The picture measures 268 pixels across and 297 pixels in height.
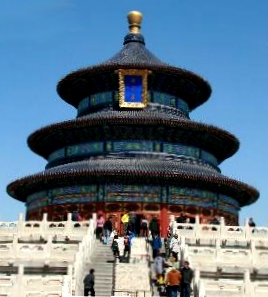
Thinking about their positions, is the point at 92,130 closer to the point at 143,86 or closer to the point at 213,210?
the point at 143,86

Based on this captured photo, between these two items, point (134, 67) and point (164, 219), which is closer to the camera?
point (164, 219)

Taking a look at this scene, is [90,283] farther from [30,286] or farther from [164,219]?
[164,219]

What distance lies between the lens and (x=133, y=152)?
44781 mm

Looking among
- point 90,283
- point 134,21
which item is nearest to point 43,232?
point 90,283

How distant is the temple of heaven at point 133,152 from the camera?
42.8 metres

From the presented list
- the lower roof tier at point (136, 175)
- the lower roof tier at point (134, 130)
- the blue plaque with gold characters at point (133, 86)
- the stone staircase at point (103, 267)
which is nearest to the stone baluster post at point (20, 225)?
the stone staircase at point (103, 267)

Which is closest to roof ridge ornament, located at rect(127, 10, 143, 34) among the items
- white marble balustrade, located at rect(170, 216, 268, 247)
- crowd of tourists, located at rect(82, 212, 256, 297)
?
crowd of tourists, located at rect(82, 212, 256, 297)

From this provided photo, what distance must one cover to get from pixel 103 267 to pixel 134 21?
33.1 metres

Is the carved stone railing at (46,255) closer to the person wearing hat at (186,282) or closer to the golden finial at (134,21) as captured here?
the person wearing hat at (186,282)

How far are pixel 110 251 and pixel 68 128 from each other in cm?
1983

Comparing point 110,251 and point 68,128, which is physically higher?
point 68,128

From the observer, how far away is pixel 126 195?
4275 centimetres

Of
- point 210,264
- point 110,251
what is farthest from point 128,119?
point 210,264

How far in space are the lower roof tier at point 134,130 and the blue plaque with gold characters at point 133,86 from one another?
1.23 metres
